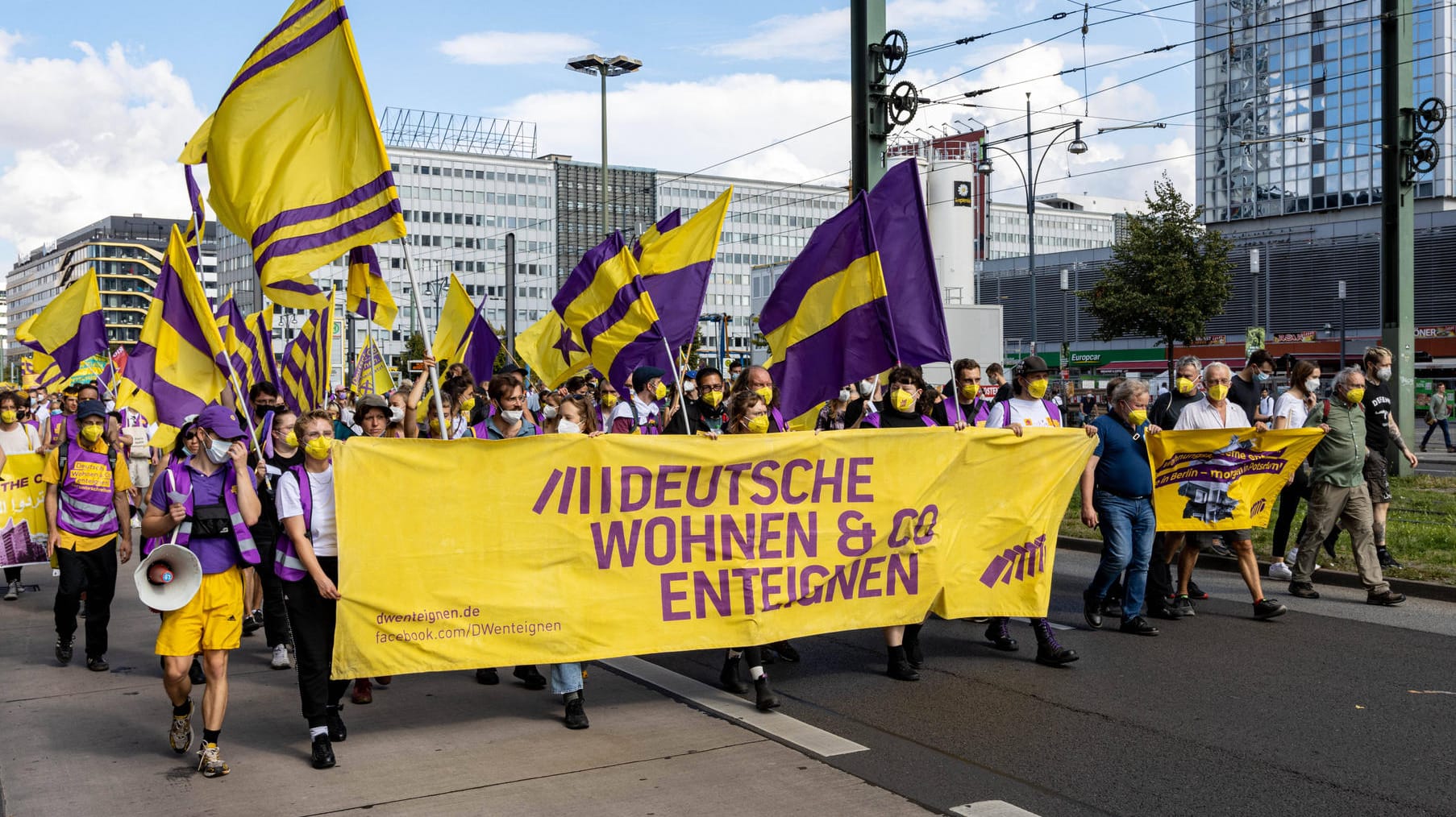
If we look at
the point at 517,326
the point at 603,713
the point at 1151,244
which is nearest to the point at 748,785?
the point at 603,713

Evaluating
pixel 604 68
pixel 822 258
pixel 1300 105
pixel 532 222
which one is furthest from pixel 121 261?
pixel 822 258

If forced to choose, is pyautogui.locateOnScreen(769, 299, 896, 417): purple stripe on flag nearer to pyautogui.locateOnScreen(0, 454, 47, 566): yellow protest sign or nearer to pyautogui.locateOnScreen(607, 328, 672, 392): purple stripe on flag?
pyautogui.locateOnScreen(607, 328, 672, 392): purple stripe on flag

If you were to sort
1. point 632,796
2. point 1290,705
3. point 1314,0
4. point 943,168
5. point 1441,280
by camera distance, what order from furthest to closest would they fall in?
point 1314,0 < point 1441,280 < point 943,168 < point 1290,705 < point 632,796

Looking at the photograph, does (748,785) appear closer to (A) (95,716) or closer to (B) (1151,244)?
(A) (95,716)

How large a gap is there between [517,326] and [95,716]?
104766 millimetres

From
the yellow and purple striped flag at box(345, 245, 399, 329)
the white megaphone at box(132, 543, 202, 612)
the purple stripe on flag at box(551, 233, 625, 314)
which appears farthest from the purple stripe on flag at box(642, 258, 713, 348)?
the white megaphone at box(132, 543, 202, 612)

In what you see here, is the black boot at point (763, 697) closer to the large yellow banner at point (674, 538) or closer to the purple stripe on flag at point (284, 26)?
the large yellow banner at point (674, 538)

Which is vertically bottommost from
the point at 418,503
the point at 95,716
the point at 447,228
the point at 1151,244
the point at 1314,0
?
the point at 95,716

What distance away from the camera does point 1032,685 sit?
7180mm

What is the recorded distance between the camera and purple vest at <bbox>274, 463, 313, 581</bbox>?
5.96m

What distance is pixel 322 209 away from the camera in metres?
6.75

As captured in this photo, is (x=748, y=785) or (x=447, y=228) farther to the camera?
(x=447, y=228)

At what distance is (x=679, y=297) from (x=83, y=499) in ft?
15.4

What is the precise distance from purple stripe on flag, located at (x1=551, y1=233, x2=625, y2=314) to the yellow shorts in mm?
4829
